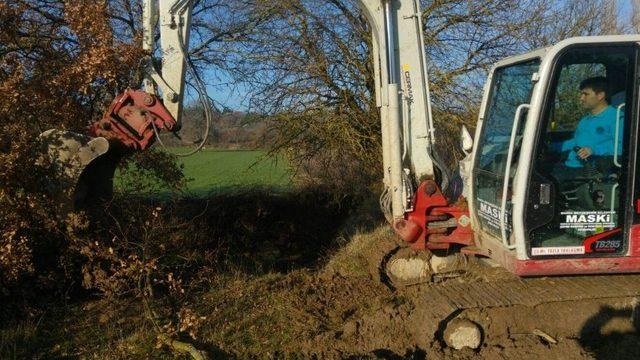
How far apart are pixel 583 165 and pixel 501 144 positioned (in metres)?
0.68

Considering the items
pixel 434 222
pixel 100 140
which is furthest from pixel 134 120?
pixel 434 222

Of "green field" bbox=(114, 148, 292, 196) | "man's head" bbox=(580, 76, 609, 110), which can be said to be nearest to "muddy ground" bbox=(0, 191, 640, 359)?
"man's head" bbox=(580, 76, 609, 110)

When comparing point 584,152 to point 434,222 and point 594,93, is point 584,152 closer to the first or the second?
point 594,93

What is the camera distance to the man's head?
447cm

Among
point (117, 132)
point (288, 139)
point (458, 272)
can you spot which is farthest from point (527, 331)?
point (288, 139)

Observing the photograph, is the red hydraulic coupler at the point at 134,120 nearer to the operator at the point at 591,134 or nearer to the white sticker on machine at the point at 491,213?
the white sticker on machine at the point at 491,213

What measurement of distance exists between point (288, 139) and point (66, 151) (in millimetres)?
5374

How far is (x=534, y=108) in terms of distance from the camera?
4.37 m

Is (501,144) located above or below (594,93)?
below

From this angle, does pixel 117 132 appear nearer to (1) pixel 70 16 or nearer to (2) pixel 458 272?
(1) pixel 70 16

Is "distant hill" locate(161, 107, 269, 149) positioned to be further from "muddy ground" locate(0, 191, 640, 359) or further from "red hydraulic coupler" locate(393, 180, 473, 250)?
"red hydraulic coupler" locate(393, 180, 473, 250)

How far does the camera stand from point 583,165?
439 cm

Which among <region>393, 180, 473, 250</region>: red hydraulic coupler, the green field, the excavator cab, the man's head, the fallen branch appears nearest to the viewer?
the fallen branch

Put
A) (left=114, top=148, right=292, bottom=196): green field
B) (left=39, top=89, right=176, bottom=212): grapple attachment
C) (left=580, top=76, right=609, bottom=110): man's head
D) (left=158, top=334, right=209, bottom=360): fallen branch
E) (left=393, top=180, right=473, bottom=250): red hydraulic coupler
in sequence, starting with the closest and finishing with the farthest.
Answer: (left=158, top=334, right=209, bottom=360): fallen branch → (left=580, top=76, right=609, bottom=110): man's head → (left=39, top=89, right=176, bottom=212): grapple attachment → (left=393, top=180, right=473, bottom=250): red hydraulic coupler → (left=114, top=148, right=292, bottom=196): green field
